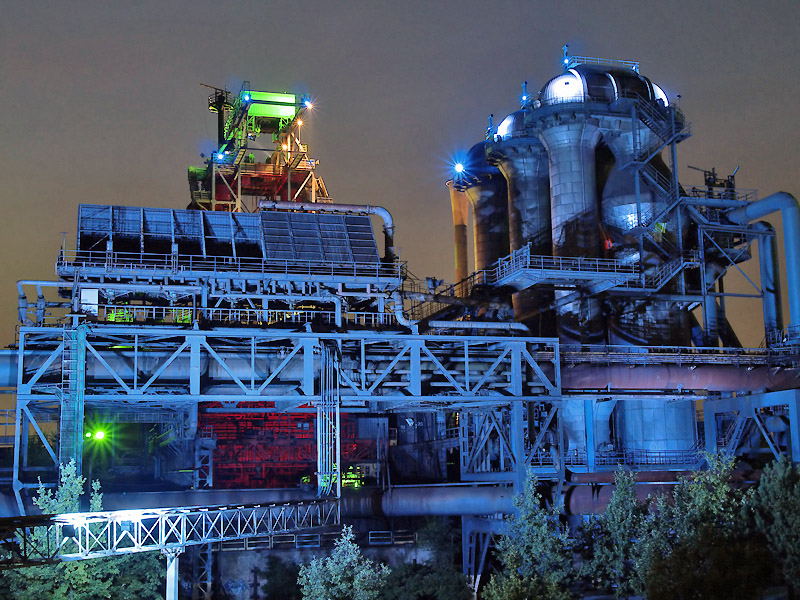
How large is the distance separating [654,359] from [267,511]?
19991 millimetres

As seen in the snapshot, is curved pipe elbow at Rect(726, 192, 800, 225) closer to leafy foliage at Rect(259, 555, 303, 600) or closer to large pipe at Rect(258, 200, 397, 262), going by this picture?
large pipe at Rect(258, 200, 397, 262)

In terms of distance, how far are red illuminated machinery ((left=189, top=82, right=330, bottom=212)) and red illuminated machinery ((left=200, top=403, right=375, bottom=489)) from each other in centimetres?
1745

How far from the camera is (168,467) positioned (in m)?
55.6

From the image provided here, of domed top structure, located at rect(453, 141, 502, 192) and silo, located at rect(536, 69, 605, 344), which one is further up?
domed top structure, located at rect(453, 141, 502, 192)

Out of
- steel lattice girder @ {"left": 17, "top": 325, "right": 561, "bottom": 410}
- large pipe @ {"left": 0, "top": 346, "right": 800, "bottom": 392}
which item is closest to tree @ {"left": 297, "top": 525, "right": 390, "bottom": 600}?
steel lattice girder @ {"left": 17, "top": 325, "right": 561, "bottom": 410}

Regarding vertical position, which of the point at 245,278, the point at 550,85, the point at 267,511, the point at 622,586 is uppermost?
the point at 550,85

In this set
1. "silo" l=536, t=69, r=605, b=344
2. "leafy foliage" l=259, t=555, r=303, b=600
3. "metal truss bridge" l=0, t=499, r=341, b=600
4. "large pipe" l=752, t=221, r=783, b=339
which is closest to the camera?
"metal truss bridge" l=0, t=499, r=341, b=600

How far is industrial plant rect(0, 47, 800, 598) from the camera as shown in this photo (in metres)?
36.9

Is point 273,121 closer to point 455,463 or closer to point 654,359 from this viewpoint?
point 455,463

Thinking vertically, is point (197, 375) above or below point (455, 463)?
above

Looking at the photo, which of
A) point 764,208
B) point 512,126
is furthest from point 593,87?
point 764,208

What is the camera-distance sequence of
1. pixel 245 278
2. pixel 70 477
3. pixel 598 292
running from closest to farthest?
pixel 70 477, pixel 245 278, pixel 598 292

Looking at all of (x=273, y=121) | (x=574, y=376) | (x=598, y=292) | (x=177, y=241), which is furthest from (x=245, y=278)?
(x=273, y=121)

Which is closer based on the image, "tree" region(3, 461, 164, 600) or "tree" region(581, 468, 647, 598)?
"tree" region(3, 461, 164, 600)
